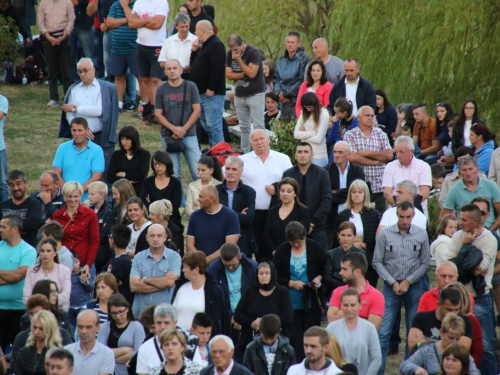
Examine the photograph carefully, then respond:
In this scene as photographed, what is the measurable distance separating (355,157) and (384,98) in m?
2.53

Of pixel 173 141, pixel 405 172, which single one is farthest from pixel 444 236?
pixel 173 141

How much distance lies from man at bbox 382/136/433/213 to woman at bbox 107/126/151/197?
127 inches

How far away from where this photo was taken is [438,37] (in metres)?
16.6

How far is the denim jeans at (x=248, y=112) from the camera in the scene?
16.3m

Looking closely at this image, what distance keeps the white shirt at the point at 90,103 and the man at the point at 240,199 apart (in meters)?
2.90

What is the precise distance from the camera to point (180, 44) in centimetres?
1653

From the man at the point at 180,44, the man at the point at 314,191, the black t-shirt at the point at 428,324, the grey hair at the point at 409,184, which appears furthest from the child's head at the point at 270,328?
the man at the point at 180,44

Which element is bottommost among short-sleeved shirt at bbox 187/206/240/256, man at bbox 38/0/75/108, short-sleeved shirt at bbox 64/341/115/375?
man at bbox 38/0/75/108

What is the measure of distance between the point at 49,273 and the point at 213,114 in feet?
19.2

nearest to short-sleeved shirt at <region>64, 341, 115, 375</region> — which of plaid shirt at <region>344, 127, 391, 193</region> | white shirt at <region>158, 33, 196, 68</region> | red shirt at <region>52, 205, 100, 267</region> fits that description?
red shirt at <region>52, 205, 100, 267</region>

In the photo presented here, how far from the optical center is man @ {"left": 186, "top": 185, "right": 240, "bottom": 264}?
37.9ft

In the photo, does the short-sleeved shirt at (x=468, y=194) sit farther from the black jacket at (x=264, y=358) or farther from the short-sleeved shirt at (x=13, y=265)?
the short-sleeved shirt at (x=13, y=265)

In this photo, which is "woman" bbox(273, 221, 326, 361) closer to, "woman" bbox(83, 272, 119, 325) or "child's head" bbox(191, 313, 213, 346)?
"child's head" bbox(191, 313, 213, 346)

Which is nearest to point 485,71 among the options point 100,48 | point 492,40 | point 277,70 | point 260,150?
Answer: point 492,40
